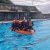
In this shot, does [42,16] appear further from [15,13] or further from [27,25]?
[27,25]

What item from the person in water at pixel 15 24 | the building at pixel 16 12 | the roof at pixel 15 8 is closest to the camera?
the person in water at pixel 15 24

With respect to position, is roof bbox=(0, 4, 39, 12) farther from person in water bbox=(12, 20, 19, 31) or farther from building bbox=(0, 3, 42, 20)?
person in water bbox=(12, 20, 19, 31)

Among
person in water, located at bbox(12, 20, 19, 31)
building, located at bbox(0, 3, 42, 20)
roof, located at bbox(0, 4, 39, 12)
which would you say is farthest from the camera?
roof, located at bbox(0, 4, 39, 12)

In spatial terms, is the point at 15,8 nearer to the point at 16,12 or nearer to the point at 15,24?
the point at 16,12

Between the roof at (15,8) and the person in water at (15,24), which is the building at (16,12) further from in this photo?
the person in water at (15,24)

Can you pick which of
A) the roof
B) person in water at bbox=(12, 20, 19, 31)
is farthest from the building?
person in water at bbox=(12, 20, 19, 31)

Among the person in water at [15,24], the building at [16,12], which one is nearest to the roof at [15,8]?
the building at [16,12]

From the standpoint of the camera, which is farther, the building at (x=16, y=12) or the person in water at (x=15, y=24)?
the building at (x=16, y=12)

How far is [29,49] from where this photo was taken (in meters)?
9.89

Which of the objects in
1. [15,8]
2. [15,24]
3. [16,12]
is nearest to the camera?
[15,24]

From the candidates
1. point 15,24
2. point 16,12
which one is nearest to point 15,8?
point 16,12

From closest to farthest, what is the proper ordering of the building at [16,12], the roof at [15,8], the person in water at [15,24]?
1. the person in water at [15,24]
2. the building at [16,12]
3. the roof at [15,8]

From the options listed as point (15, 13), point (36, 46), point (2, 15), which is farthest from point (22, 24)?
point (15, 13)

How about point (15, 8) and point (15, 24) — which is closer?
point (15, 24)
